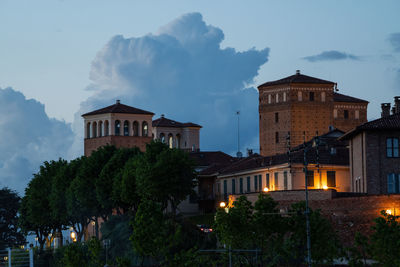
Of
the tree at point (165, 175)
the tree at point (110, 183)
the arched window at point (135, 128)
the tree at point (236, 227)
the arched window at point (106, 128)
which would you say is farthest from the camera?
the arched window at point (135, 128)

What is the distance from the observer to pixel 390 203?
61.6 m

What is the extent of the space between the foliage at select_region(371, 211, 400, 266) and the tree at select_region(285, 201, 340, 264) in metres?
4.10

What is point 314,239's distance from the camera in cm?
5919

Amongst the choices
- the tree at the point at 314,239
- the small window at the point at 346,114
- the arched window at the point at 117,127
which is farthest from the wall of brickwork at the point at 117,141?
the tree at the point at 314,239

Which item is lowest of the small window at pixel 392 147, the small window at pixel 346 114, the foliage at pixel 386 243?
the foliage at pixel 386 243

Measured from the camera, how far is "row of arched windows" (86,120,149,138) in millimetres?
150875

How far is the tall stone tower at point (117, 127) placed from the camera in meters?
150

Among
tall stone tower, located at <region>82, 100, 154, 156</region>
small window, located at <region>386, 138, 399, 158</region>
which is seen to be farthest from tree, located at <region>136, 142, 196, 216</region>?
tall stone tower, located at <region>82, 100, 154, 156</region>

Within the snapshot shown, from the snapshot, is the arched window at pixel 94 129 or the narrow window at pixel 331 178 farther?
the arched window at pixel 94 129

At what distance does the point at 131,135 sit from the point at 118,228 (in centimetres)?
6694

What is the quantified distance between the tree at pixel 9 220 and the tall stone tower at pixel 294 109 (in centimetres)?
4131

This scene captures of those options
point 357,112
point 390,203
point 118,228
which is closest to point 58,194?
point 118,228

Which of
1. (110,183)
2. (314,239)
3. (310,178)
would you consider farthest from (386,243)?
(110,183)

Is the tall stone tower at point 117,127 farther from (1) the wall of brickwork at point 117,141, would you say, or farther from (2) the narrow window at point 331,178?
(2) the narrow window at point 331,178
